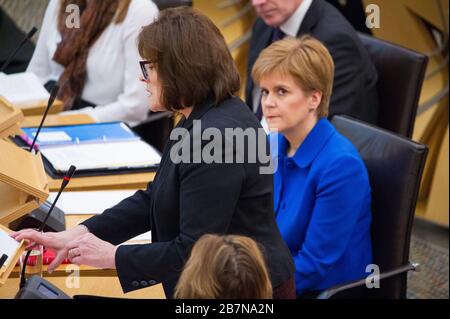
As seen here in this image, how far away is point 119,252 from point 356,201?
751 mm

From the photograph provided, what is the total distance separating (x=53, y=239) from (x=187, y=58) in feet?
1.56

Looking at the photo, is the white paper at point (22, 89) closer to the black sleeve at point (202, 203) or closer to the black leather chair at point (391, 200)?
the black leather chair at point (391, 200)

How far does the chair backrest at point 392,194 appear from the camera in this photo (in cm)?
212

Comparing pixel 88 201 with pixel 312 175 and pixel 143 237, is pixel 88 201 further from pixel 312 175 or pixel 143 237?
pixel 312 175

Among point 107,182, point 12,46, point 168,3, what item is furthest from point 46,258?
point 12,46

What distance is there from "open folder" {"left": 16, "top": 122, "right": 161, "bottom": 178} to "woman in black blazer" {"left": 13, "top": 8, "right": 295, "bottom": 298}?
0.71m

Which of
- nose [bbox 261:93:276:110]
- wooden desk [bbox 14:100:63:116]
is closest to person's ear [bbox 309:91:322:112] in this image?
nose [bbox 261:93:276:110]

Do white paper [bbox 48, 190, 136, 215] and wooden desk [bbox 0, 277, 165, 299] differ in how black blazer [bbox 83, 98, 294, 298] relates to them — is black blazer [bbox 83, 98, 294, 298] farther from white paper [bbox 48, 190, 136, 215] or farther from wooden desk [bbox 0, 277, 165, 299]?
white paper [bbox 48, 190, 136, 215]

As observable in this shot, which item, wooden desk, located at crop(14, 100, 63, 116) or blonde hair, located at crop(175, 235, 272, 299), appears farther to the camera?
wooden desk, located at crop(14, 100, 63, 116)

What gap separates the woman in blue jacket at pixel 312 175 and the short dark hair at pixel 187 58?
61 centimetres

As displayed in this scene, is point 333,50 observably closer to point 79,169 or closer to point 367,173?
point 367,173

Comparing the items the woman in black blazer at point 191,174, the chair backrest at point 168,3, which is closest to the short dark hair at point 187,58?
the woman in black blazer at point 191,174

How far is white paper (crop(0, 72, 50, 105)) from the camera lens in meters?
2.90
